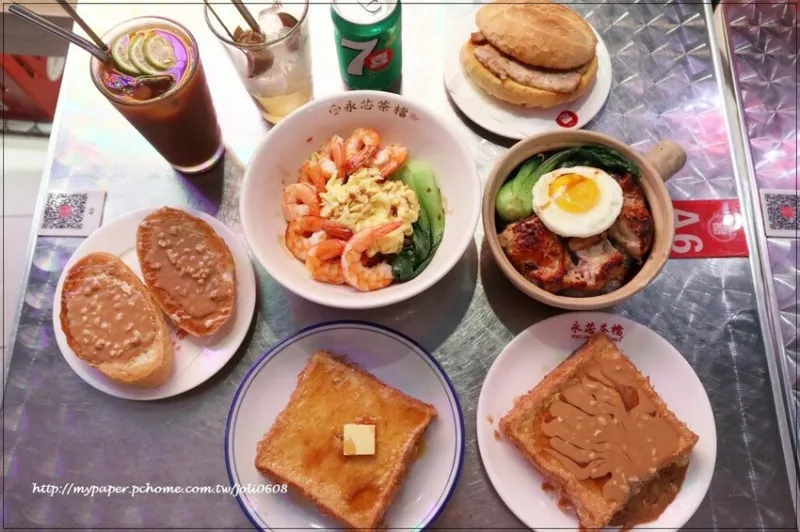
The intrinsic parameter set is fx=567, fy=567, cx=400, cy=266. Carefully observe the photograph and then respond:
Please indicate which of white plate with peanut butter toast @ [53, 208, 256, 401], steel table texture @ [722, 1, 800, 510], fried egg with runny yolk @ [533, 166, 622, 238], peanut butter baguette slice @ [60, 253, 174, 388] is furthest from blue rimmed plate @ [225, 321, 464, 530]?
steel table texture @ [722, 1, 800, 510]

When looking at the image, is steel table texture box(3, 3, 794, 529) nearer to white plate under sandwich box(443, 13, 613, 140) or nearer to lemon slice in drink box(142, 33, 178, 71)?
white plate under sandwich box(443, 13, 613, 140)

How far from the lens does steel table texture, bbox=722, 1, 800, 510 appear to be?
6.16ft

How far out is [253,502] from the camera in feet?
5.18

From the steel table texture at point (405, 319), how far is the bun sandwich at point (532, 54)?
21 centimetres

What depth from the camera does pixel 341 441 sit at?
5.23 feet

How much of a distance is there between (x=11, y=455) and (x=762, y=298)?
252 cm

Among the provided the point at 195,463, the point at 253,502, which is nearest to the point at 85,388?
the point at 195,463

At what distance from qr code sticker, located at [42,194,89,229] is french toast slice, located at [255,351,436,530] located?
1.02m

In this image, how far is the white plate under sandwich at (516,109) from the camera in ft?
6.60

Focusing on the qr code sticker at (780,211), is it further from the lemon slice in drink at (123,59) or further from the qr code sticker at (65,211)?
the qr code sticker at (65,211)

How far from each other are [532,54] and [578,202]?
58 cm

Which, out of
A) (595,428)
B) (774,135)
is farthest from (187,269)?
(774,135)

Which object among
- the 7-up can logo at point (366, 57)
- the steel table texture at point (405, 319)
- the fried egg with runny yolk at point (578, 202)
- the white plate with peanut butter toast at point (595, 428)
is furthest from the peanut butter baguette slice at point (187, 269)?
the fried egg with runny yolk at point (578, 202)

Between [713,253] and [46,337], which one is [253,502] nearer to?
[46,337]
